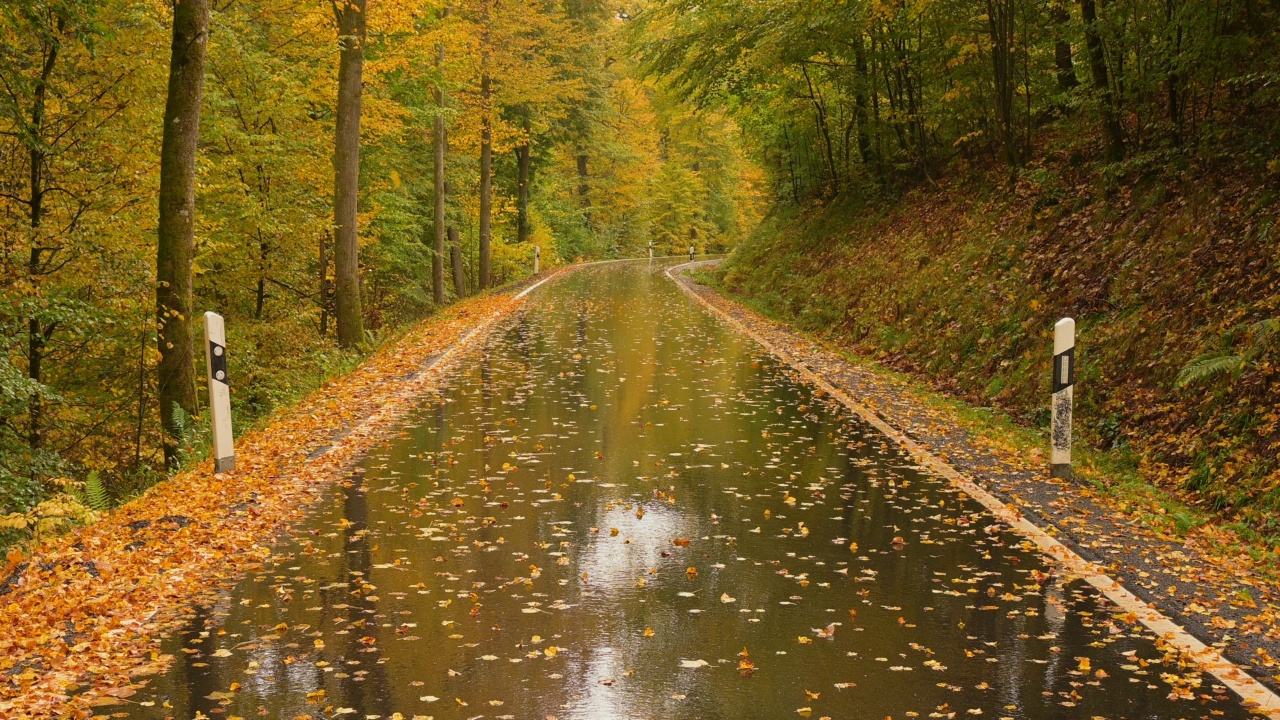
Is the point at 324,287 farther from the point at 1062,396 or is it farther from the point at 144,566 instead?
the point at 1062,396

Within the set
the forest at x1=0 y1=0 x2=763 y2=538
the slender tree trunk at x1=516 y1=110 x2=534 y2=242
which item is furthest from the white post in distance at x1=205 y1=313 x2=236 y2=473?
the slender tree trunk at x1=516 y1=110 x2=534 y2=242

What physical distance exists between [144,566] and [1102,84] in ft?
43.4

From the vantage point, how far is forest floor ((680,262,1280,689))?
211 inches

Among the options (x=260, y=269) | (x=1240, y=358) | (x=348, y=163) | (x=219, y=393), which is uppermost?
(x=348, y=163)

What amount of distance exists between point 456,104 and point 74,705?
2743 cm

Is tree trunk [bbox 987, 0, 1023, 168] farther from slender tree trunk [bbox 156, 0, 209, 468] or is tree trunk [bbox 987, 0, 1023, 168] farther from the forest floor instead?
slender tree trunk [bbox 156, 0, 209, 468]

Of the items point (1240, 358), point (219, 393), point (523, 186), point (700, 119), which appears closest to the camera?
point (1240, 358)

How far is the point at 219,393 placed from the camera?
29.5 ft

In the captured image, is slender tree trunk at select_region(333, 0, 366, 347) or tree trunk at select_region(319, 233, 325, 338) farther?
tree trunk at select_region(319, 233, 325, 338)

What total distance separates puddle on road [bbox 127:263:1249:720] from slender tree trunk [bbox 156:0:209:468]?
9.50 feet

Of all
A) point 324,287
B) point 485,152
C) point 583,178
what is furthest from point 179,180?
point 583,178

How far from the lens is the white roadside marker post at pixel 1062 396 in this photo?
339 inches

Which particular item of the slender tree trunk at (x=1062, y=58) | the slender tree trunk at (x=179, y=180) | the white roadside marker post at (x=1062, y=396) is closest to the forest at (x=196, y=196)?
the slender tree trunk at (x=179, y=180)

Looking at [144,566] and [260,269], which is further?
[260,269]
